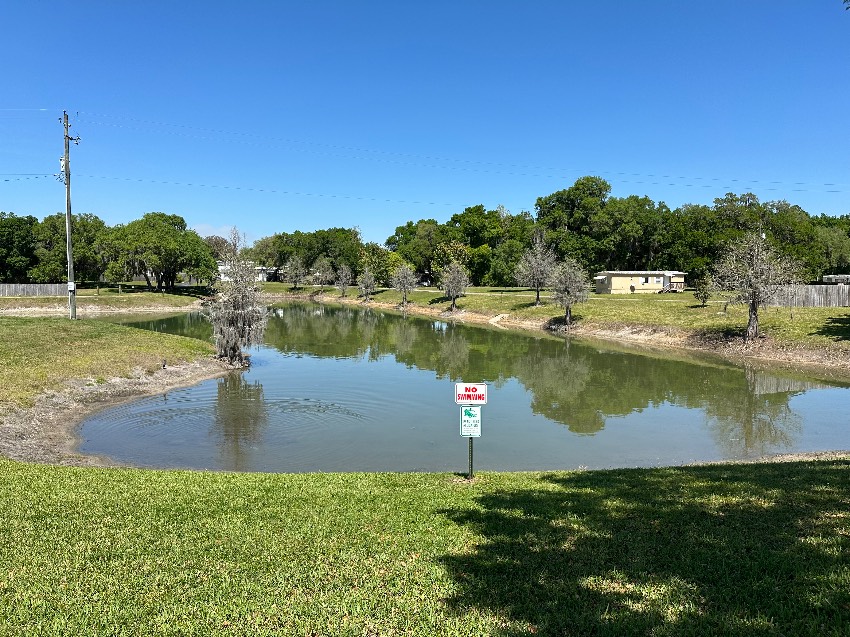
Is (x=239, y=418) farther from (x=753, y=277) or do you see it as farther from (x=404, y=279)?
(x=404, y=279)

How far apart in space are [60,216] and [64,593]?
379ft

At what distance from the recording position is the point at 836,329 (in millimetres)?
42906

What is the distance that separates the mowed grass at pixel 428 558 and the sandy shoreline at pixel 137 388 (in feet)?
19.6

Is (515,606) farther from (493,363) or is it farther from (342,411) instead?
(493,363)

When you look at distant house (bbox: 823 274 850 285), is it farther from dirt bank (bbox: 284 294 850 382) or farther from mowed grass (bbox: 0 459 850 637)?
mowed grass (bbox: 0 459 850 637)

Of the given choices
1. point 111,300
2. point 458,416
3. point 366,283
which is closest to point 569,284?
point 458,416

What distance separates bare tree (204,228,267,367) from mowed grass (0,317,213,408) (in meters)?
2.59

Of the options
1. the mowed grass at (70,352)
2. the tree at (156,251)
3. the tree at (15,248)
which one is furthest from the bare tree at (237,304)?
the tree at (15,248)

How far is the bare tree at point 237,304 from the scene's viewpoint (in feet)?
109

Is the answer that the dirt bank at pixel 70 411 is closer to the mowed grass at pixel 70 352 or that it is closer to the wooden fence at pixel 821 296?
the mowed grass at pixel 70 352

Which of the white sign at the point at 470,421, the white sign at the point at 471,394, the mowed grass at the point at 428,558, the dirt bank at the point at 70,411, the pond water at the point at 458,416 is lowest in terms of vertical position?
the pond water at the point at 458,416

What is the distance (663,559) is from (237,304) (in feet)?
96.1

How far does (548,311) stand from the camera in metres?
71.4

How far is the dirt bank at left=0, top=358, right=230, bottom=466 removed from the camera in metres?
17.2
